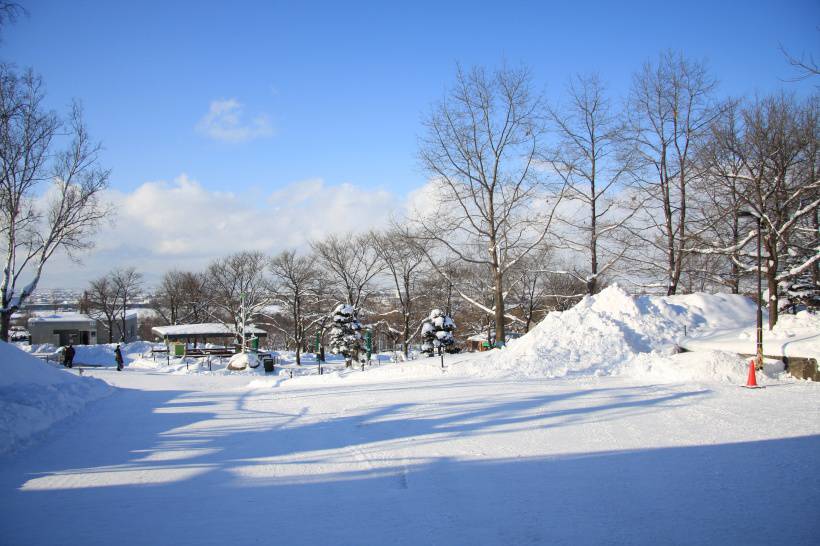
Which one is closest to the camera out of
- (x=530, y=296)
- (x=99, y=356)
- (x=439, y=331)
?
(x=439, y=331)

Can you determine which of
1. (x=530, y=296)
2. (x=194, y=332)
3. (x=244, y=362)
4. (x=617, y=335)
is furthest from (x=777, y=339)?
(x=194, y=332)

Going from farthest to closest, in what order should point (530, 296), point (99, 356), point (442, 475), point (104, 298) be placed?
point (104, 298), point (530, 296), point (99, 356), point (442, 475)

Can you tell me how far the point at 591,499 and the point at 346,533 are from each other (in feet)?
8.02

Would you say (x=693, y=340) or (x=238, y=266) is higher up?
(x=238, y=266)

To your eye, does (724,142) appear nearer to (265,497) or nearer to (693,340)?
(693,340)

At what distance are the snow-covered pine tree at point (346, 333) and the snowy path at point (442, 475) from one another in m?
27.9

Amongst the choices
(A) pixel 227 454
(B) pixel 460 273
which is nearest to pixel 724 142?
(A) pixel 227 454

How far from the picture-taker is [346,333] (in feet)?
129

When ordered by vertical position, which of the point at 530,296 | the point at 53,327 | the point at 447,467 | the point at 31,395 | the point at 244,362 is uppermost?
the point at 530,296

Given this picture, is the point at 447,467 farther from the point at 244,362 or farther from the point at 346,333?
the point at 346,333

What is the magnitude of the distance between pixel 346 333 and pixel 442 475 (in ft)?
110

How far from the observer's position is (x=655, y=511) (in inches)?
192

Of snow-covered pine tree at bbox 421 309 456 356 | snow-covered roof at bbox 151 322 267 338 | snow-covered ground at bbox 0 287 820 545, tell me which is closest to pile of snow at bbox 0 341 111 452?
snow-covered ground at bbox 0 287 820 545

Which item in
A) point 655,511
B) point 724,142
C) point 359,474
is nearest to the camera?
point 655,511
